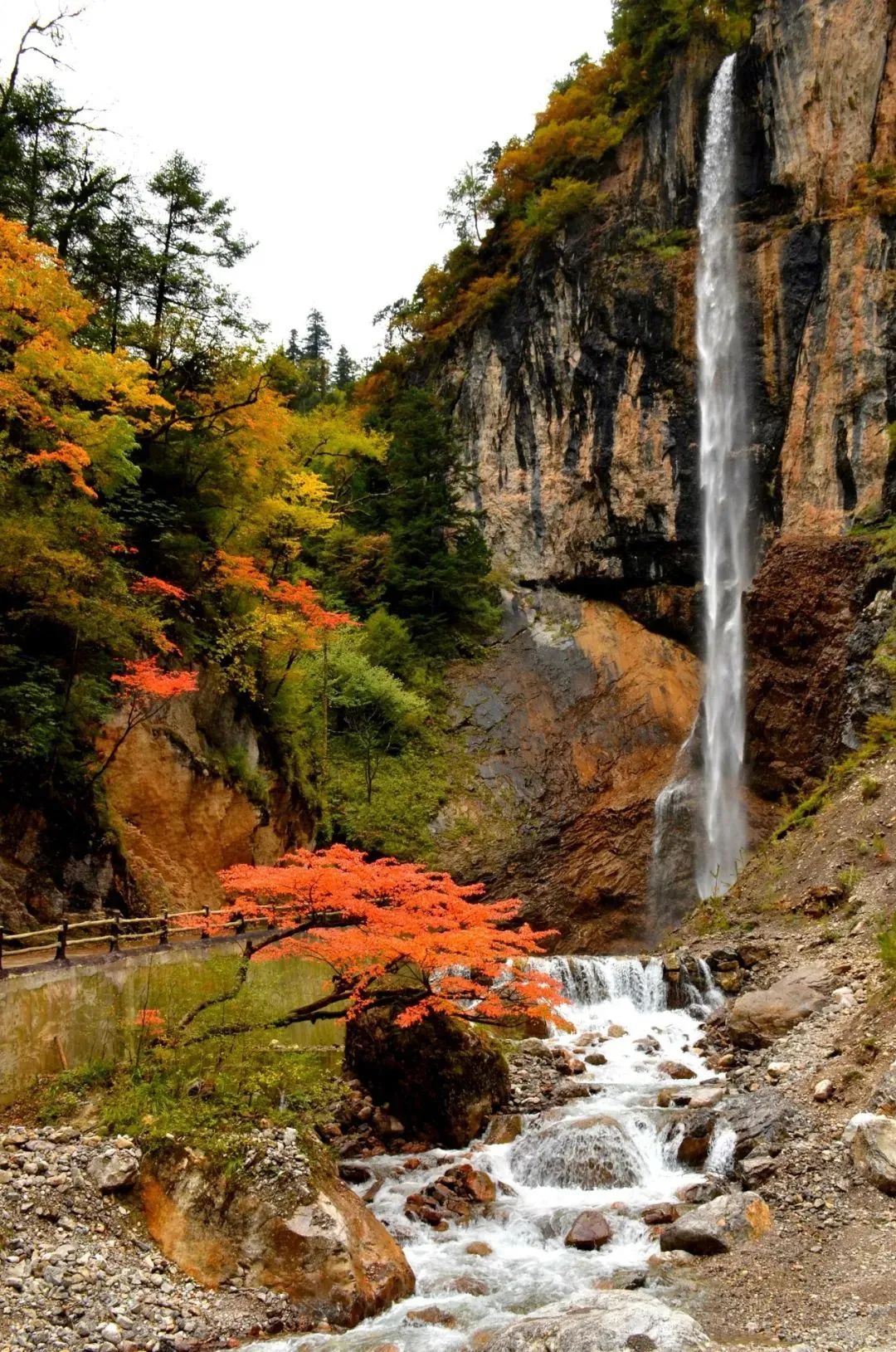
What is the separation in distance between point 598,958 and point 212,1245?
1046cm

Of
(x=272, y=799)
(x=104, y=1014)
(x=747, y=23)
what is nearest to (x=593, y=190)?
(x=747, y=23)

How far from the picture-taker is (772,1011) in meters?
11.6

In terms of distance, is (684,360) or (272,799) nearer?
(272,799)

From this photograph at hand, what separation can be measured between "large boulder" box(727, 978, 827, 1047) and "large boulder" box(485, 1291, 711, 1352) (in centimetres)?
605

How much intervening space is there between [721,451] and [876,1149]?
24248 millimetres

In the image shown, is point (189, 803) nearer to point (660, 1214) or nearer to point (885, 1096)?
point (660, 1214)

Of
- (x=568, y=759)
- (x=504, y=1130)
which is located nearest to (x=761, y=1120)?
(x=504, y=1130)

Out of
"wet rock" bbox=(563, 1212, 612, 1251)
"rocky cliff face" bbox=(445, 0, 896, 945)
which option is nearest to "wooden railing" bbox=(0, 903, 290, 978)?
"wet rock" bbox=(563, 1212, 612, 1251)

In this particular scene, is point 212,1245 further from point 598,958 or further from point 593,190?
point 593,190

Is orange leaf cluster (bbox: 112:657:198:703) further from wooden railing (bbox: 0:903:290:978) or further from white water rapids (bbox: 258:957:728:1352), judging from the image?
white water rapids (bbox: 258:957:728:1352)

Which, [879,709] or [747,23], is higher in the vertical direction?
[747,23]

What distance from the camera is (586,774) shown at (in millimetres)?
26750

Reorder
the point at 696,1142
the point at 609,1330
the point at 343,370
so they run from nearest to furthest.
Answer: the point at 609,1330 → the point at 696,1142 → the point at 343,370

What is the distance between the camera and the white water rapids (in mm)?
7203
